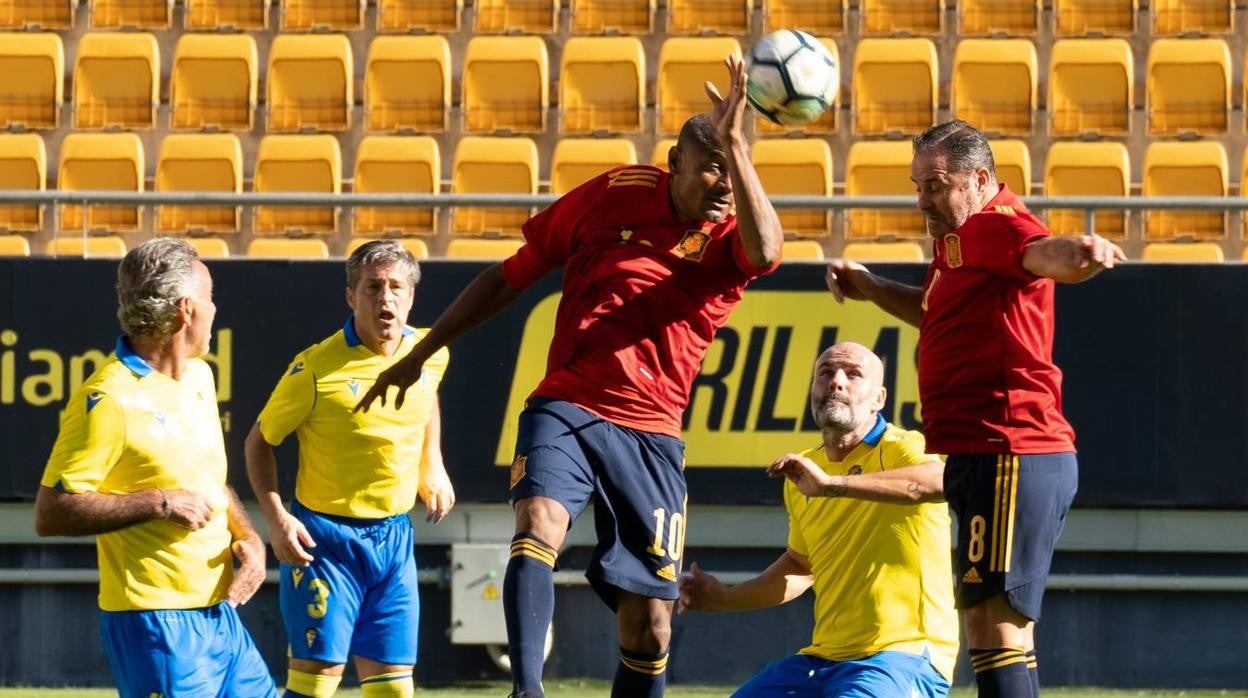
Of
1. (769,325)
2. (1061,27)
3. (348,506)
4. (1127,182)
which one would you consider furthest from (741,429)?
(1061,27)

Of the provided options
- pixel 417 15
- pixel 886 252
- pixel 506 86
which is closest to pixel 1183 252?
pixel 886 252

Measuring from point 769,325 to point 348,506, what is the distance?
10.1ft

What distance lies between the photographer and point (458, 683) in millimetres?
9875

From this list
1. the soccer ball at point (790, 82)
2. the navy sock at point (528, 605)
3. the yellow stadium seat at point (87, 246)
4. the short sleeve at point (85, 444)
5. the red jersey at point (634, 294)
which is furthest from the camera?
the yellow stadium seat at point (87, 246)

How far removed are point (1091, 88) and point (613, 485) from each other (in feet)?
25.1

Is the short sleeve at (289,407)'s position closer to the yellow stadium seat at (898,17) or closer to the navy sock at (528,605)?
the navy sock at (528,605)

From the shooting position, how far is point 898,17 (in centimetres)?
1315

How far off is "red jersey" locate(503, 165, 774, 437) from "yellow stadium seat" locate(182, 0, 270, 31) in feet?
25.2

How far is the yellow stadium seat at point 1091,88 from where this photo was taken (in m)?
12.5

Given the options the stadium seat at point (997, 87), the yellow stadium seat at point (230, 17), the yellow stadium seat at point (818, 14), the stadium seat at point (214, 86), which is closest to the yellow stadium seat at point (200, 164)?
the stadium seat at point (214, 86)

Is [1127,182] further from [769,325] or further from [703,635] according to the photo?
[703,635]

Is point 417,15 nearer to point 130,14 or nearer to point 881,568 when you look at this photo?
point 130,14

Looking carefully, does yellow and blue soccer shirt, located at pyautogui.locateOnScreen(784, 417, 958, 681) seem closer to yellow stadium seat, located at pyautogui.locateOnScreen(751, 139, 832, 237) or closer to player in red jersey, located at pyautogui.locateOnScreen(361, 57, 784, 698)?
player in red jersey, located at pyautogui.locateOnScreen(361, 57, 784, 698)

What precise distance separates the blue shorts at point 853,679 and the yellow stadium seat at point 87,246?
15.4ft
